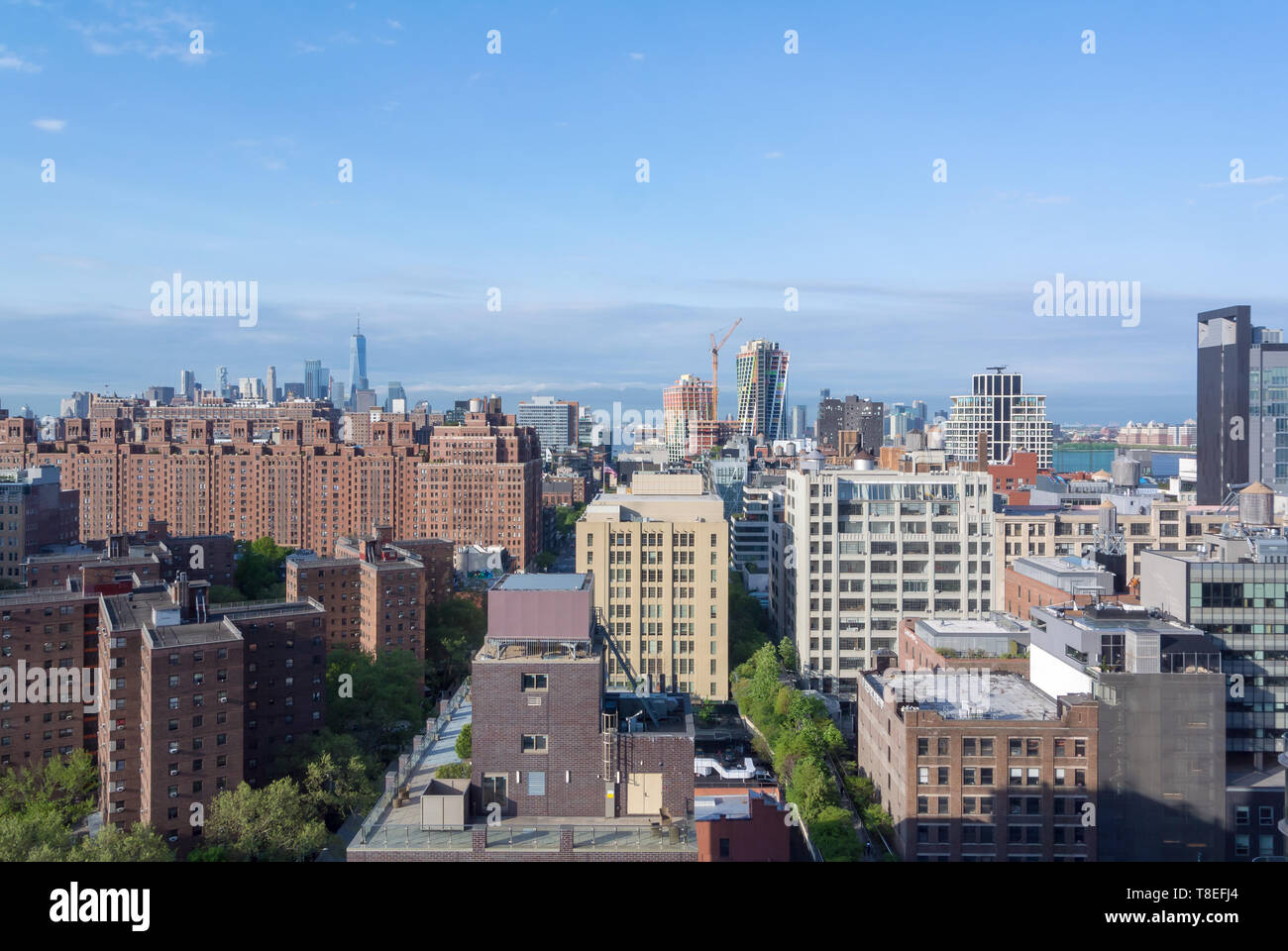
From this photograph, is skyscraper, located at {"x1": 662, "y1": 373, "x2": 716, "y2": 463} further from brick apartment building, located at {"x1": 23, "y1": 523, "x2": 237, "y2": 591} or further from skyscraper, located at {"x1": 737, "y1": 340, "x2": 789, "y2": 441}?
brick apartment building, located at {"x1": 23, "y1": 523, "x2": 237, "y2": 591}

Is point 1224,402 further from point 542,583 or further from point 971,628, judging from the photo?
point 542,583

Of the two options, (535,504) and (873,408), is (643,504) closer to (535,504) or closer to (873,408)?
(535,504)

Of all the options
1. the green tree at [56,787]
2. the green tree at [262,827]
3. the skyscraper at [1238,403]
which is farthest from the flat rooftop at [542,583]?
the skyscraper at [1238,403]

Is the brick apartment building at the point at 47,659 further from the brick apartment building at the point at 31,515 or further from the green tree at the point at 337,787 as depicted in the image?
the brick apartment building at the point at 31,515

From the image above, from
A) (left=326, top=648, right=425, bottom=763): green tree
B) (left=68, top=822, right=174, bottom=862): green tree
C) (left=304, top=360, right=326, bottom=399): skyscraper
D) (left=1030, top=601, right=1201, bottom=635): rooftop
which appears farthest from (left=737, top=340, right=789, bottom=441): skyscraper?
(left=68, top=822, right=174, bottom=862): green tree

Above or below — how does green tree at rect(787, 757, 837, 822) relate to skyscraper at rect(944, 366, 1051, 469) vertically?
below

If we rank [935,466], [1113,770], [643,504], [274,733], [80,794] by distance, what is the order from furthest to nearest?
[935,466] < [643,504] < [274,733] < [80,794] < [1113,770]

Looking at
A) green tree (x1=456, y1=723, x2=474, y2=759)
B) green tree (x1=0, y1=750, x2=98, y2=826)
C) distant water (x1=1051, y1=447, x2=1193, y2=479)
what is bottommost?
green tree (x1=0, y1=750, x2=98, y2=826)

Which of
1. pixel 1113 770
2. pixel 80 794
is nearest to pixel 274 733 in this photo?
pixel 80 794
